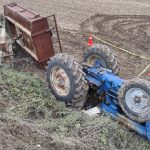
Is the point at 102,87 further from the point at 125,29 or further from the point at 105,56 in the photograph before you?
the point at 125,29

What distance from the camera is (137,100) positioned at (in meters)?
7.60

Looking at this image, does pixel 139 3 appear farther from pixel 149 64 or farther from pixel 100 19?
pixel 149 64

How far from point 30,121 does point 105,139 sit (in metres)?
1.49

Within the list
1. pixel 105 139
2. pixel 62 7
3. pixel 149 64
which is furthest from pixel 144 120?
pixel 62 7

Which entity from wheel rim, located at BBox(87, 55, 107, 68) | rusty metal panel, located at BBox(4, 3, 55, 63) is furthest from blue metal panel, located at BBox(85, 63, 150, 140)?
rusty metal panel, located at BBox(4, 3, 55, 63)

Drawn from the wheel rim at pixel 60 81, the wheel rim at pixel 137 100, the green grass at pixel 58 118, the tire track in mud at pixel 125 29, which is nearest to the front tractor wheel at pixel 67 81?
the wheel rim at pixel 60 81

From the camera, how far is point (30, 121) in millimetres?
8055

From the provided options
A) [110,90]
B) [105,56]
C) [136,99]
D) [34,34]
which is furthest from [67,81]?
[34,34]

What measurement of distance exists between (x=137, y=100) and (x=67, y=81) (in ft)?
5.97

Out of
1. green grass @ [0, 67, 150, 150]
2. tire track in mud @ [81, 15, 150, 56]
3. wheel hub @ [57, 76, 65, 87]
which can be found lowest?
green grass @ [0, 67, 150, 150]

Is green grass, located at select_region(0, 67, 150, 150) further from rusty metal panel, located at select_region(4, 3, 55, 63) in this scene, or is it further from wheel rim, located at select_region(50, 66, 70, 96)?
rusty metal panel, located at select_region(4, 3, 55, 63)

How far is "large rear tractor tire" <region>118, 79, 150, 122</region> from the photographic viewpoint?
750 centimetres

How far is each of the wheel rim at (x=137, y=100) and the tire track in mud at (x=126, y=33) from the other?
3593 millimetres

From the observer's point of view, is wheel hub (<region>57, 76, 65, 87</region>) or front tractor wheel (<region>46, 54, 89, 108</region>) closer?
front tractor wheel (<region>46, 54, 89, 108</region>)
